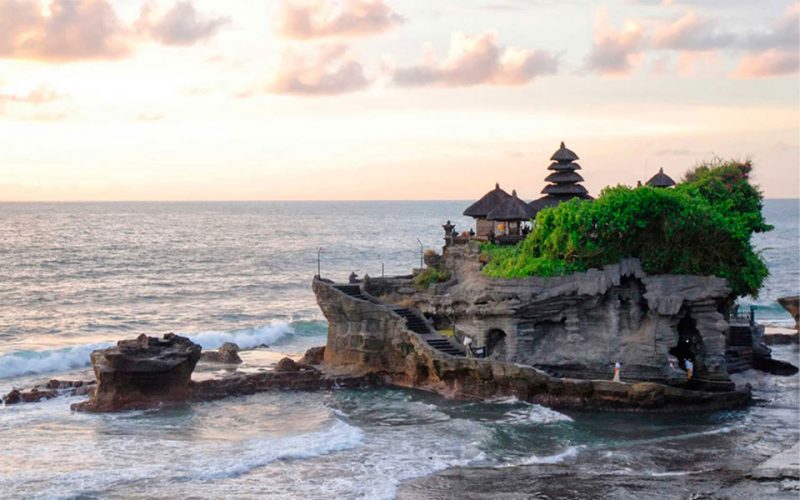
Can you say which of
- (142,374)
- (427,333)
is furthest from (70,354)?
(427,333)

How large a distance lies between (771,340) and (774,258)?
67.5m

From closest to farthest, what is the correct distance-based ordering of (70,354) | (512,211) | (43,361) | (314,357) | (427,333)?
(427,333) < (512,211) < (314,357) < (43,361) < (70,354)

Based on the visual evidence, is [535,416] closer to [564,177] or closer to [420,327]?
[420,327]

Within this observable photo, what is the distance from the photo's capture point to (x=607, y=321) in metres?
43.3

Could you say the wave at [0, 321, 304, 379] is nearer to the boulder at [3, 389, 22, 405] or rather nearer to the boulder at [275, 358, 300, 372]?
the boulder at [3, 389, 22, 405]

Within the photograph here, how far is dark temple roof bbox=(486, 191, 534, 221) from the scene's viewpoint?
48.6 meters

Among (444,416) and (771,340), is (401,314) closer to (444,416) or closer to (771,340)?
(444,416)

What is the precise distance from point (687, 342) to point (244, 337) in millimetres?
27418

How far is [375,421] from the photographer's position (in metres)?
39.5

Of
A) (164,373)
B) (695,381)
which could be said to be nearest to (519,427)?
(695,381)

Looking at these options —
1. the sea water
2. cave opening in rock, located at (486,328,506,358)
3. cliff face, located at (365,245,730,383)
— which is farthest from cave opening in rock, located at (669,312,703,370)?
cave opening in rock, located at (486,328,506,358)

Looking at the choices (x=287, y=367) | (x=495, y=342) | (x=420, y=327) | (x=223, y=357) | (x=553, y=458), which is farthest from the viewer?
(x=223, y=357)

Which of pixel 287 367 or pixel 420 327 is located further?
pixel 287 367

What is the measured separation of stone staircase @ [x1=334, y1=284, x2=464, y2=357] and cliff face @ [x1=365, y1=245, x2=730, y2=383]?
4.60 feet
